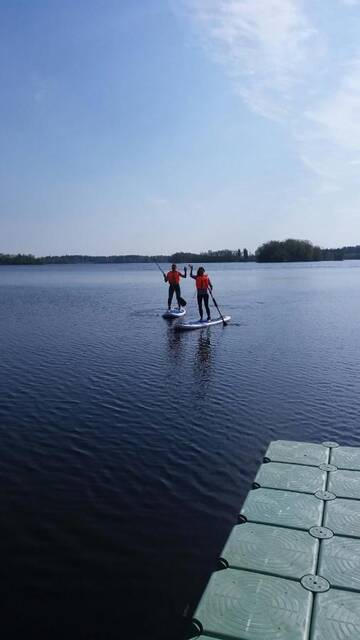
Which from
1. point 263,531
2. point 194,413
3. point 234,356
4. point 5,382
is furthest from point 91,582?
point 234,356

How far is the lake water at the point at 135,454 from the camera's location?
6238 mm

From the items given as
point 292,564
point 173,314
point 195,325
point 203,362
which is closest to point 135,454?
point 292,564

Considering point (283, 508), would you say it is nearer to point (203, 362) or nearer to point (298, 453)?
point (298, 453)

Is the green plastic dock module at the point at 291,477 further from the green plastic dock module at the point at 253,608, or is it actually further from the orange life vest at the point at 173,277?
the orange life vest at the point at 173,277

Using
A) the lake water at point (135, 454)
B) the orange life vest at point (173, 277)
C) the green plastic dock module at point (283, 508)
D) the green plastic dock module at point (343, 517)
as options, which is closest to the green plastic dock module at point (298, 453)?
the lake water at point (135, 454)

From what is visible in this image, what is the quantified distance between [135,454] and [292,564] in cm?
497

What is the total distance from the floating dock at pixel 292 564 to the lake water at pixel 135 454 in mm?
729

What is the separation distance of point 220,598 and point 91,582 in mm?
2002

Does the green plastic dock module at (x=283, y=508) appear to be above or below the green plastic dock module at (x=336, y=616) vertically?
above

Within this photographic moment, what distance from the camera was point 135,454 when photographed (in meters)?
10.3

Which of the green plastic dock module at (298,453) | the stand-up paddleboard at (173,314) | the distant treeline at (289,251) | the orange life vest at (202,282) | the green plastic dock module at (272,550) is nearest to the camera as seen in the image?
the green plastic dock module at (272,550)

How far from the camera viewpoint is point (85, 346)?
21.8 meters

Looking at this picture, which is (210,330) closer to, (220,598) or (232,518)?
(232,518)

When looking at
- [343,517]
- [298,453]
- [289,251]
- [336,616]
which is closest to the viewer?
[336,616]
